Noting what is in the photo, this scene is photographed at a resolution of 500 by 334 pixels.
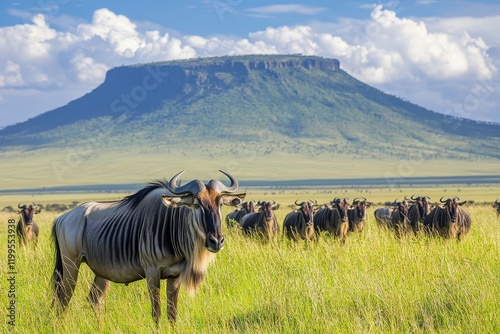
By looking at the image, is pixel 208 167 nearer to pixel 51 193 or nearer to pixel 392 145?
pixel 51 193

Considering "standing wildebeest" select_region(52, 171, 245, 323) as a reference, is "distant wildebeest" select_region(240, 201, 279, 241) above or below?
below

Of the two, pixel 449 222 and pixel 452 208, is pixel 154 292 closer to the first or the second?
pixel 449 222

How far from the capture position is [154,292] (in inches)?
294

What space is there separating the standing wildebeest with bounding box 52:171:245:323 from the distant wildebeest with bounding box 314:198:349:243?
8274 mm

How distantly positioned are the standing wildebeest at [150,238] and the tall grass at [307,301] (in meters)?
0.32

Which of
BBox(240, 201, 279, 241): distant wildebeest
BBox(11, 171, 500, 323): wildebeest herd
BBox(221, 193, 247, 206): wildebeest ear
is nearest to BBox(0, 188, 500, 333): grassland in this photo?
BBox(11, 171, 500, 323): wildebeest herd

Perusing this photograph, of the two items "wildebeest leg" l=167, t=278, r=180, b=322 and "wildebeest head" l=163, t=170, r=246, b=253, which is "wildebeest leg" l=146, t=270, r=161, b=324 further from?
"wildebeest head" l=163, t=170, r=246, b=253

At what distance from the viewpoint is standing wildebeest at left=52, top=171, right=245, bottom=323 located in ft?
24.2

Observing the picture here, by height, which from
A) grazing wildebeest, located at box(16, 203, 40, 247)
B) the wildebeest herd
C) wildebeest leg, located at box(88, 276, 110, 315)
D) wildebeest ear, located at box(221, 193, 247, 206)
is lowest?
grazing wildebeest, located at box(16, 203, 40, 247)

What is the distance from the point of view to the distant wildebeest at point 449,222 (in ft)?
52.3

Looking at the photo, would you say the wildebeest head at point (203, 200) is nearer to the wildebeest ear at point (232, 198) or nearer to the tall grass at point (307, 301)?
the wildebeest ear at point (232, 198)

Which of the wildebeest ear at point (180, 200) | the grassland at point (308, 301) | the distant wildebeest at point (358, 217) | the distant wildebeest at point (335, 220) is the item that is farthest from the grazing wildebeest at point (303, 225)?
the wildebeest ear at point (180, 200)

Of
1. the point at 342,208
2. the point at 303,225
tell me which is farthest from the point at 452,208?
the point at 303,225

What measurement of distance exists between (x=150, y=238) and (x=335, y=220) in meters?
9.72
